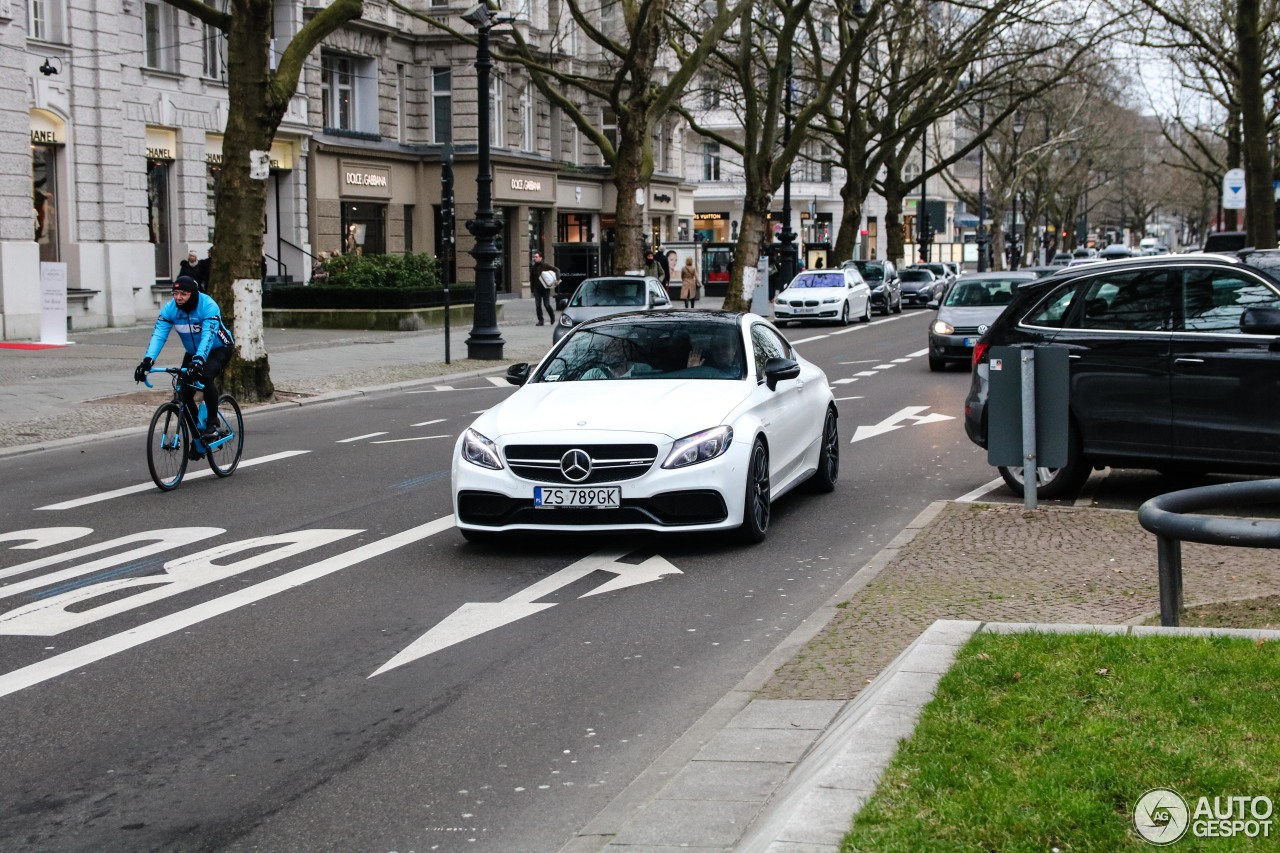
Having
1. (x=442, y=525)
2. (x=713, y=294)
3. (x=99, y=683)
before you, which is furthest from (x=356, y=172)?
(x=99, y=683)

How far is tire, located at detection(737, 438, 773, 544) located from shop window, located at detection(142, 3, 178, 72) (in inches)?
1190

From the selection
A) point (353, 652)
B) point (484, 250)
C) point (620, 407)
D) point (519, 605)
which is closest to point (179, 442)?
point (620, 407)

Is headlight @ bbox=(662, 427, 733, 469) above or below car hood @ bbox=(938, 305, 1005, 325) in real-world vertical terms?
below

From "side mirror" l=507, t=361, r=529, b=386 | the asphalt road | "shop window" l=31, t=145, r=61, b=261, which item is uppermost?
"shop window" l=31, t=145, r=61, b=261

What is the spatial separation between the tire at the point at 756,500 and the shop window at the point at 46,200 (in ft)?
87.8

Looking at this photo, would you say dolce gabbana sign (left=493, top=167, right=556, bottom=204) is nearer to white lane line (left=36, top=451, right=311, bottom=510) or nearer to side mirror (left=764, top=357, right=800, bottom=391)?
white lane line (left=36, top=451, right=311, bottom=510)

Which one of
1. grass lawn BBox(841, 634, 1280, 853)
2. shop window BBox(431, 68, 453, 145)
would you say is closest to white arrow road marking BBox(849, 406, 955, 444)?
grass lawn BBox(841, 634, 1280, 853)

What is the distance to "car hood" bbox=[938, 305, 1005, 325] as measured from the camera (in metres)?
Answer: 25.9

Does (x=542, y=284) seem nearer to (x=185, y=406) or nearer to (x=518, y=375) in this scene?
(x=185, y=406)

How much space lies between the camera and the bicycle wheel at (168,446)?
42.1ft

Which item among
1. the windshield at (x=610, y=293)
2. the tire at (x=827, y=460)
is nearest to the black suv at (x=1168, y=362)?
the tire at (x=827, y=460)

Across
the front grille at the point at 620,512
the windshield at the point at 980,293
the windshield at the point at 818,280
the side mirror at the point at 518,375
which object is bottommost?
the front grille at the point at 620,512

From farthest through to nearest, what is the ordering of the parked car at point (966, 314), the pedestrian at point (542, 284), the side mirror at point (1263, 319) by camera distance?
1. the pedestrian at point (542, 284)
2. the parked car at point (966, 314)
3. the side mirror at point (1263, 319)

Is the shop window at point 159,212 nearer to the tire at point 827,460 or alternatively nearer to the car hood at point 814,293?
the car hood at point 814,293
